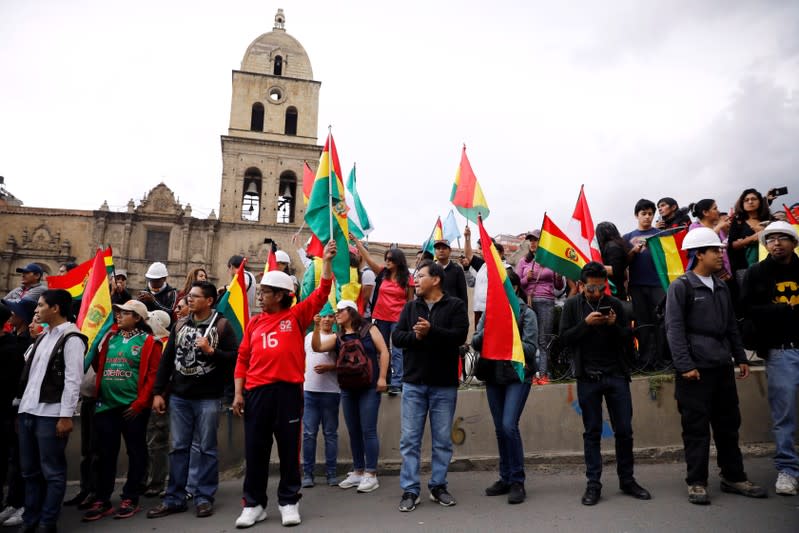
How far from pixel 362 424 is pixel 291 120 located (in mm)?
35417

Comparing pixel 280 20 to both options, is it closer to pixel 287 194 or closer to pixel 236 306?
pixel 287 194

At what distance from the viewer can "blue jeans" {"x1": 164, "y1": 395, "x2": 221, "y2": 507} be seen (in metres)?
5.18

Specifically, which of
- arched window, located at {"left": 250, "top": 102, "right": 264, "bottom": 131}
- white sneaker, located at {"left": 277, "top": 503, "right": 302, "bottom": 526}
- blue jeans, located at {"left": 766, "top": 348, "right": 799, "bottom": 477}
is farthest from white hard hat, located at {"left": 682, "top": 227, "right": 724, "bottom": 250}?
arched window, located at {"left": 250, "top": 102, "right": 264, "bottom": 131}

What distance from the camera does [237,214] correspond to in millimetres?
38188

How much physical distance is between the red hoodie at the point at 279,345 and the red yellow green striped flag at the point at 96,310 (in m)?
1.79

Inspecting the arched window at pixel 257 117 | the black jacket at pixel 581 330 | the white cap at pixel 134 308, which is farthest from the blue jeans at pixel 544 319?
the arched window at pixel 257 117

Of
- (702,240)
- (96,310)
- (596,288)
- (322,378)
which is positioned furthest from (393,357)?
(702,240)

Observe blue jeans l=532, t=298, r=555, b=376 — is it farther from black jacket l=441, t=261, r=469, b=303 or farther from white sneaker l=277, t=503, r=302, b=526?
white sneaker l=277, t=503, r=302, b=526

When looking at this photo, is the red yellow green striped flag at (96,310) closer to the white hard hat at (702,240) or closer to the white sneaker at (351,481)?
the white sneaker at (351,481)

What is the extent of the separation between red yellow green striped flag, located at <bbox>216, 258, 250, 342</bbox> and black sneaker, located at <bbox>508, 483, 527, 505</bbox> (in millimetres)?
3062

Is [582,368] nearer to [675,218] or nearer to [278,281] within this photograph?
[278,281]

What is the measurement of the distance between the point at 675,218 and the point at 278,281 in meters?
4.93

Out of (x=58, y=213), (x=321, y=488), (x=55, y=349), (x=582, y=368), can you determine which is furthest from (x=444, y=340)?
(x=58, y=213)

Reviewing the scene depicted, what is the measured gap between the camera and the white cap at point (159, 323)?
6.14 meters
